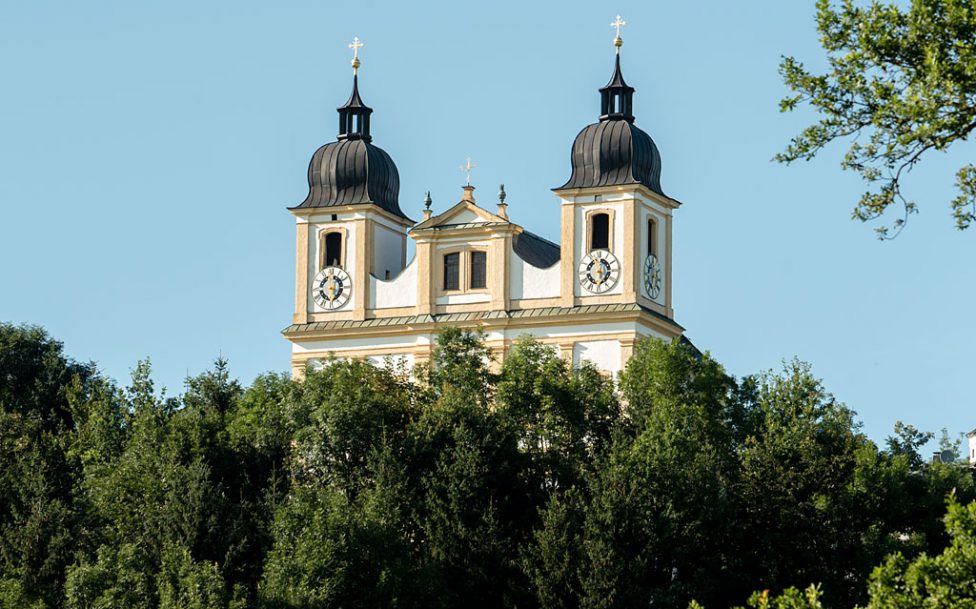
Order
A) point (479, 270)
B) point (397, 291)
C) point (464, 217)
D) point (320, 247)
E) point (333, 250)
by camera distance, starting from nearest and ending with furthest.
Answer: point (479, 270) < point (464, 217) < point (397, 291) < point (320, 247) < point (333, 250)

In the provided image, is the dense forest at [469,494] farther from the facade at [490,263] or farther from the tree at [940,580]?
the tree at [940,580]

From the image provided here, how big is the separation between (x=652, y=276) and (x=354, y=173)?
11450 mm

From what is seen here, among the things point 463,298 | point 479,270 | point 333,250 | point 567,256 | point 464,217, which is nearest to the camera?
point 567,256

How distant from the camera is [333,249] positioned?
272 feet

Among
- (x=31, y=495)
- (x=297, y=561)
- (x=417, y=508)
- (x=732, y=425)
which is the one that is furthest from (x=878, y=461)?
(x=31, y=495)

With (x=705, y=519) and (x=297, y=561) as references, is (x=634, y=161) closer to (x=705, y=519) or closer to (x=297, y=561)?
(x=705, y=519)

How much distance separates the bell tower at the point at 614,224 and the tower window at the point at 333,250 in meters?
8.50

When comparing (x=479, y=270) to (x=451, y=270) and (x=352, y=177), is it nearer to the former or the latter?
(x=451, y=270)

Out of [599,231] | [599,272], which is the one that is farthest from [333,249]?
[599,272]

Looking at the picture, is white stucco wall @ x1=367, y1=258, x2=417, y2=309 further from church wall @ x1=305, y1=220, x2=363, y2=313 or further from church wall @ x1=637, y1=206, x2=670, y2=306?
church wall @ x1=637, y1=206, x2=670, y2=306

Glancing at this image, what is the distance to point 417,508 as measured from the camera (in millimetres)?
59125

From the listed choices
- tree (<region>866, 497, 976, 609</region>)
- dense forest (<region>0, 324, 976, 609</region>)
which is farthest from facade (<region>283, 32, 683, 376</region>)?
tree (<region>866, 497, 976, 609</region>)

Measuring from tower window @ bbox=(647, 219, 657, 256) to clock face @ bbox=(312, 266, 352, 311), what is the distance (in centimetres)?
1031

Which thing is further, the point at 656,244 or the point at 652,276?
the point at 656,244
